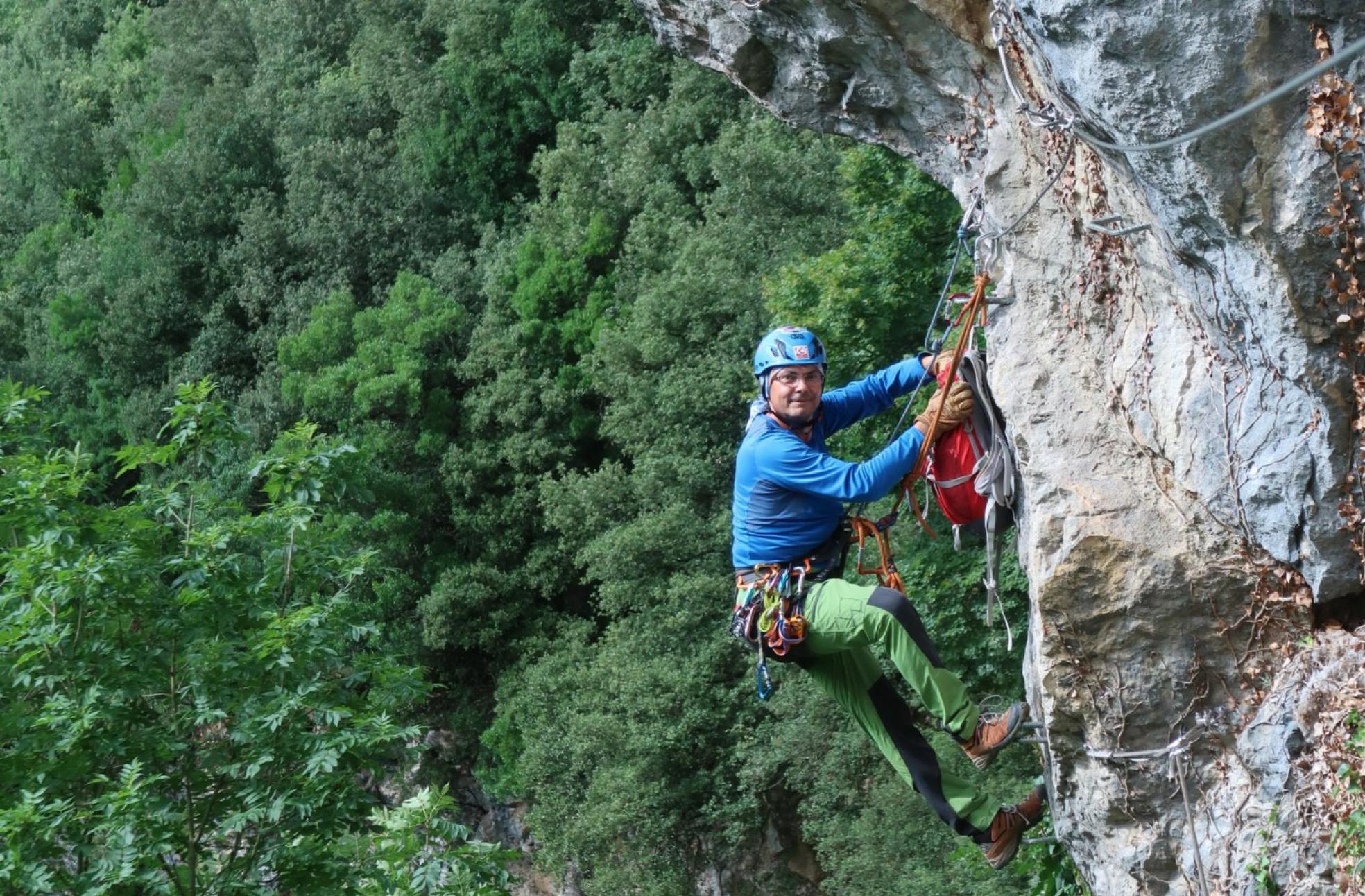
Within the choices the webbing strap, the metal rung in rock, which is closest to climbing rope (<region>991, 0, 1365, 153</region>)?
the metal rung in rock

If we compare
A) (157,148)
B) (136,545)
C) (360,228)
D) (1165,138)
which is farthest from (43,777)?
(157,148)

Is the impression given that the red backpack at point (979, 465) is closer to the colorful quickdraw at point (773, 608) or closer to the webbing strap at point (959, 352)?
the webbing strap at point (959, 352)

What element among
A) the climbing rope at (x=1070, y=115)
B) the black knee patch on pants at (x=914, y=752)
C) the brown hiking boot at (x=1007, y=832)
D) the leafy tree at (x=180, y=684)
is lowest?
the leafy tree at (x=180, y=684)

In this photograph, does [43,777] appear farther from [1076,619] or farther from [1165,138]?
[1165,138]

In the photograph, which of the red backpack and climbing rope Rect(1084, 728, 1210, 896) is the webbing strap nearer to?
the red backpack

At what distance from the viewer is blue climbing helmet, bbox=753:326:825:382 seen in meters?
5.42

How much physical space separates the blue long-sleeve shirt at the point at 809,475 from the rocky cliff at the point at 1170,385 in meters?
0.47

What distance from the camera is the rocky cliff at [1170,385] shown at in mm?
3893

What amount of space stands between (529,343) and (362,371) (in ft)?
8.32

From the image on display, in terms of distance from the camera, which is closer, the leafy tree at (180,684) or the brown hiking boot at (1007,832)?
the brown hiking boot at (1007,832)

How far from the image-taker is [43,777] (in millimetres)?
7059

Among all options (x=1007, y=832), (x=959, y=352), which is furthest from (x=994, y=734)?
(x=959, y=352)

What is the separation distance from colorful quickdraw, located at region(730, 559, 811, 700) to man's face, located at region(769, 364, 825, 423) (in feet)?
1.84

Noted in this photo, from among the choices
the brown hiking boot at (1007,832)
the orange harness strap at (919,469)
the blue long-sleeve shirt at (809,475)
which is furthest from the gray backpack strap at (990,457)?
the brown hiking boot at (1007,832)
